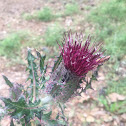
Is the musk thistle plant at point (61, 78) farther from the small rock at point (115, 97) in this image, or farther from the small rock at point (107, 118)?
the small rock at point (115, 97)

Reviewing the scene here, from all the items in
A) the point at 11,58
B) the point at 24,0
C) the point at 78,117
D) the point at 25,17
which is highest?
the point at 24,0

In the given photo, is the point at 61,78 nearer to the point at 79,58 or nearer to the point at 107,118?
the point at 79,58

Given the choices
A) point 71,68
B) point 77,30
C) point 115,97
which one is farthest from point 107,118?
point 77,30

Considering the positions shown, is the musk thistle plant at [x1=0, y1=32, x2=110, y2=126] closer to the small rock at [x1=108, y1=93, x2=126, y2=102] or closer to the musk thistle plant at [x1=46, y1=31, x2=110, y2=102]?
the musk thistle plant at [x1=46, y1=31, x2=110, y2=102]

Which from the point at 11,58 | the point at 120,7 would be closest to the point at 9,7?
the point at 11,58

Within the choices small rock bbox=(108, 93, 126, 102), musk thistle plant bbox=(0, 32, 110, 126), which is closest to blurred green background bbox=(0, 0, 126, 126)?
small rock bbox=(108, 93, 126, 102)

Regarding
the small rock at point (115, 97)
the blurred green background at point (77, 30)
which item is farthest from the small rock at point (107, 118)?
the small rock at point (115, 97)

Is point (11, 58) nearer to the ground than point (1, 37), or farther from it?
nearer to the ground

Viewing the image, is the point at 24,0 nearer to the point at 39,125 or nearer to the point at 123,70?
the point at 123,70
